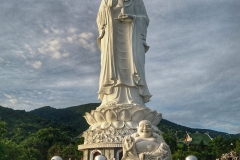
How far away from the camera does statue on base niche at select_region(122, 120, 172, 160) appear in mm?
4820

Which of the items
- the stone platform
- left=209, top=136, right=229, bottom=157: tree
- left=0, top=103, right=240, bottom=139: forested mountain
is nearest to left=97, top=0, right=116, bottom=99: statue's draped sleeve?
the stone platform

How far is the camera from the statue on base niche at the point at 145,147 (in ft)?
15.8

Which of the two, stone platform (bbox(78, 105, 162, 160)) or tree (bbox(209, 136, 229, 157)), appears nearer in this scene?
stone platform (bbox(78, 105, 162, 160))

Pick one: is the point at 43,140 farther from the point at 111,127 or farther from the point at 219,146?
the point at 111,127

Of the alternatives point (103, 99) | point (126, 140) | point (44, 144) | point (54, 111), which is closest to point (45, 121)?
point (44, 144)

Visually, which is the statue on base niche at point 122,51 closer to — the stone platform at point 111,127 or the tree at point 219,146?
the stone platform at point 111,127

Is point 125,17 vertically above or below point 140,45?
above

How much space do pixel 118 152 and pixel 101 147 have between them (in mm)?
499

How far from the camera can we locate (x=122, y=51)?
442 inches

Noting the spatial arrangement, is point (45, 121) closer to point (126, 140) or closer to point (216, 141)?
point (216, 141)

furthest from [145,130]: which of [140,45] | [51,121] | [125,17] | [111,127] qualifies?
[51,121]

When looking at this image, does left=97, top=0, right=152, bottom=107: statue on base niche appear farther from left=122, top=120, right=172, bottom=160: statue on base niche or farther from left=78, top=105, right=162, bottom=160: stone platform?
left=122, top=120, right=172, bottom=160: statue on base niche

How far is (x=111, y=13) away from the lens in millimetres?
11250

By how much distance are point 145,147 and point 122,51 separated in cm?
654
